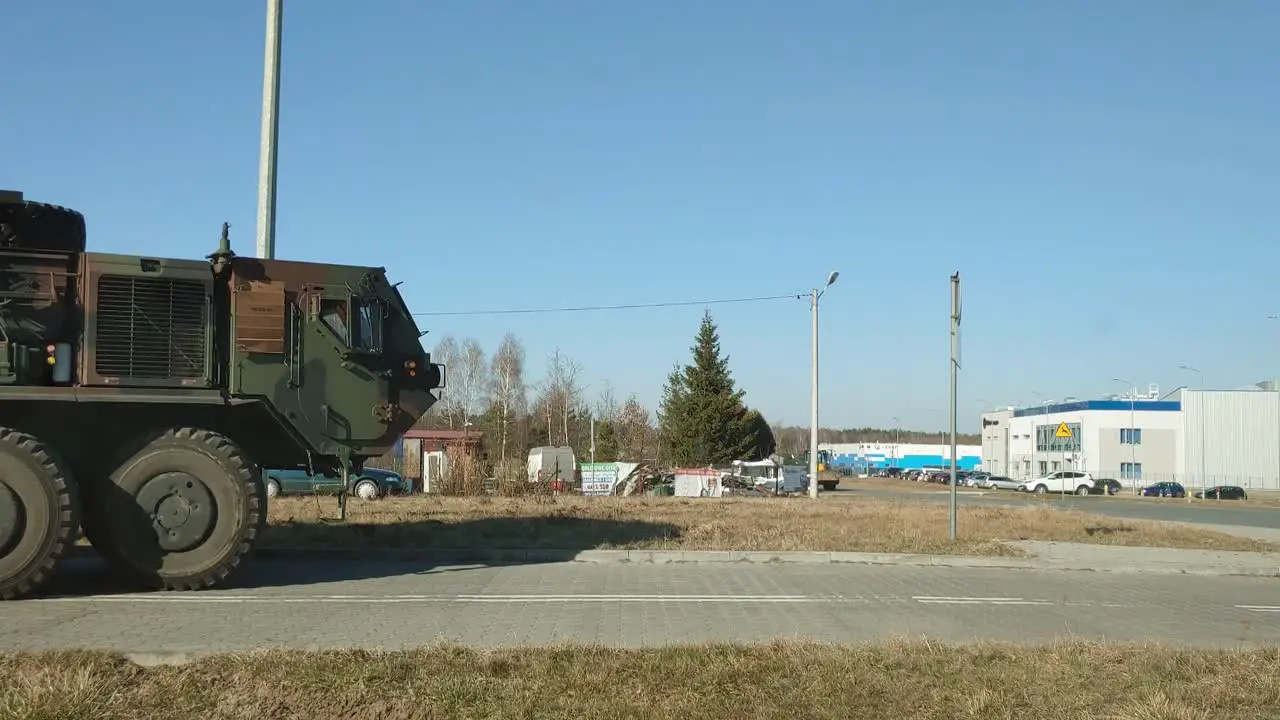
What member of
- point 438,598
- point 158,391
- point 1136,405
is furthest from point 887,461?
point 158,391

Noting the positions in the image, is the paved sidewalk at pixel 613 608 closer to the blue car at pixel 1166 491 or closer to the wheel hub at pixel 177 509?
the wheel hub at pixel 177 509

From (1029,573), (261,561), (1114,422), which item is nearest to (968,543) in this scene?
(1029,573)

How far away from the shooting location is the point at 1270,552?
18.4m

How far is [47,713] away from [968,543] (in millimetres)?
14440

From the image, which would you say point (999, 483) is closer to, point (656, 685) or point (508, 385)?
point (508, 385)

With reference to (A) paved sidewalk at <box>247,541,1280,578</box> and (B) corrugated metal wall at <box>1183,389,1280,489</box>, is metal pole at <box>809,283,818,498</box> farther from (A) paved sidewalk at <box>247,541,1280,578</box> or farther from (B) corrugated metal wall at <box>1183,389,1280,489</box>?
(B) corrugated metal wall at <box>1183,389,1280,489</box>

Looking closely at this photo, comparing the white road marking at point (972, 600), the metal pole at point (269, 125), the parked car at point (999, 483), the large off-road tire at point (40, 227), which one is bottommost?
the parked car at point (999, 483)

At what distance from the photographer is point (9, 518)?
10195 mm

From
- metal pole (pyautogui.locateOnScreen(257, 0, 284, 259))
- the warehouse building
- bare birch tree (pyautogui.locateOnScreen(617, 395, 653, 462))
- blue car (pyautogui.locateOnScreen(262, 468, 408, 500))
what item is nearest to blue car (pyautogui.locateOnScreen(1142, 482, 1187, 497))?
bare birch tree (pyautogui.locateOnScreen(617, 395, 653, 462))

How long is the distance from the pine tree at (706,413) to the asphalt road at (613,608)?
140 feet

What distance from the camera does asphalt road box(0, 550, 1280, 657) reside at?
8.55m

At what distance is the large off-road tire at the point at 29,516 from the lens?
33.4ft

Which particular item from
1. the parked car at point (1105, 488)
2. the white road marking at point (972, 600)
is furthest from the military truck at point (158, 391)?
the parked car at point (1105, 488)

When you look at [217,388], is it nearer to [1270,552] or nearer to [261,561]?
[261,561]
